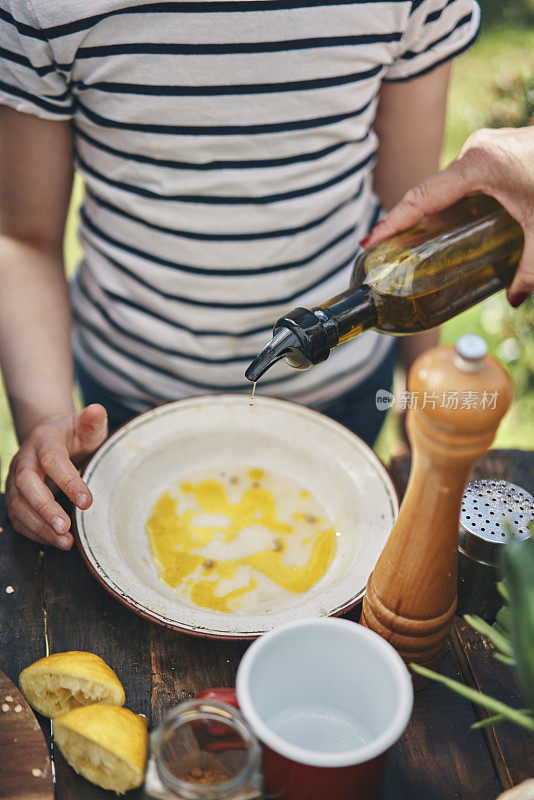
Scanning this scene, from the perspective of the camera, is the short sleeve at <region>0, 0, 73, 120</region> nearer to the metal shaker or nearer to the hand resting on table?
the hand resting on table

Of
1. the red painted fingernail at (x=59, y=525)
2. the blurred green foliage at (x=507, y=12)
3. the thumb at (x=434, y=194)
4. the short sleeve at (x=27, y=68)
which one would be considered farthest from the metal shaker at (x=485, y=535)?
the blurred green foliage at (x=507, y=12)

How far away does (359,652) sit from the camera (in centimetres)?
60

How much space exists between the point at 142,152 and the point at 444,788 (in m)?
0.84

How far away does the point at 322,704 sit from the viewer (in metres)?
0.64

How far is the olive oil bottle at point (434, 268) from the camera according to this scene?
2.73 feet

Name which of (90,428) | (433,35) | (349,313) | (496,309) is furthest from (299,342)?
(496,309)

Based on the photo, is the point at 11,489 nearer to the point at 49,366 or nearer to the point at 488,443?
the point at 49,366

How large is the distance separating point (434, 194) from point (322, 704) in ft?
1.84

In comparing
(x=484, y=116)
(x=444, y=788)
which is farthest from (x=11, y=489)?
(x=484, y=116)

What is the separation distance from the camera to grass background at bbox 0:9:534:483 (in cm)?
211

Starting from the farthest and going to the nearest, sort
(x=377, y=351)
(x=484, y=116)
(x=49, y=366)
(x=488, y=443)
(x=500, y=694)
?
(x=484, y=116)
(x=377, y=351)
(x=49, y=366)
(x=500, y=694)
(x=488, y=443)

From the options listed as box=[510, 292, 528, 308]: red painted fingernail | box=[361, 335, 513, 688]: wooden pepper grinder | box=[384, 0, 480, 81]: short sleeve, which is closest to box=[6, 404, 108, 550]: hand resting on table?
box=[361, 335, 513, 688]: wooden pepper grinder

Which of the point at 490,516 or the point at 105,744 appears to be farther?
the point at 490,516

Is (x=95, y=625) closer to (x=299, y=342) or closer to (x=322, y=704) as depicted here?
(x=322, y=704)
